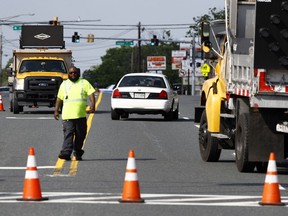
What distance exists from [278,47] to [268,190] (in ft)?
12.8

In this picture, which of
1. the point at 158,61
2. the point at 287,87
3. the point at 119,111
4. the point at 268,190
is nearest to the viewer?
the point at 268,190

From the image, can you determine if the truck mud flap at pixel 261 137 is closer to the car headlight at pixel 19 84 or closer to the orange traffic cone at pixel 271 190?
the orange traffic cone at pixel 271 190

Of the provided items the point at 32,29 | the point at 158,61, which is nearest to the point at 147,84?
the point at 32,29

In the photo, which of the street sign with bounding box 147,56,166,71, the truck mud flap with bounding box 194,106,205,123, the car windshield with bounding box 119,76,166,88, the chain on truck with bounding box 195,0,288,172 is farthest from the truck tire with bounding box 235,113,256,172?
the street sign with bounding box 147,56,166,71

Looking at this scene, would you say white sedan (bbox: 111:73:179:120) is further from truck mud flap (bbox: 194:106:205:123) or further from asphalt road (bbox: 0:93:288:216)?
truck mud flap (bbox: 194:106:205:123)

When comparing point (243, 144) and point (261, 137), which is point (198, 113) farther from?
point (261, 137)

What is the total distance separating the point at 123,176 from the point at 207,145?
3385 millimetres

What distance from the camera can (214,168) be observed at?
1956 cm

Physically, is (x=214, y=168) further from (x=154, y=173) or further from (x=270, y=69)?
(x=270, y=69)

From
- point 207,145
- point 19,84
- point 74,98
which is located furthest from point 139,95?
point 207,145

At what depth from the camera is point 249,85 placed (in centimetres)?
1756

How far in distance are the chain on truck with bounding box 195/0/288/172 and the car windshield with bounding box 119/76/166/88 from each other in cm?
1556

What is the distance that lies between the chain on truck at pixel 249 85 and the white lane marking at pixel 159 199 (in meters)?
2.73

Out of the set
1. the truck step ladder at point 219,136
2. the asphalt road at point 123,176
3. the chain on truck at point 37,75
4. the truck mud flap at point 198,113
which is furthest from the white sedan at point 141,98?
the truck step ladder at point 219,136
